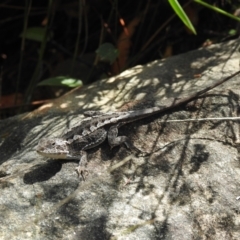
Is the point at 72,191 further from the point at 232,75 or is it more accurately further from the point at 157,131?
the point at 232,75

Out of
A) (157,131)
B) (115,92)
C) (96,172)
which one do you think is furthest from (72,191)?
(115,92)

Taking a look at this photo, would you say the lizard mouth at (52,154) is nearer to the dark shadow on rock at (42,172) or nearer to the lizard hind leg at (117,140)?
the dark shadow on rock at (42,172)

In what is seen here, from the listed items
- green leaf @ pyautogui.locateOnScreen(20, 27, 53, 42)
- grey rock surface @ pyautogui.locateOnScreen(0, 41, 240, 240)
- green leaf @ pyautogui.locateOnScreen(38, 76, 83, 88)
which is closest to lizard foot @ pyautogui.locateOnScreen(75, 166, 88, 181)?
grey rock surface @ pyautogui.locateOnScreen(0, 41, 240, 240)

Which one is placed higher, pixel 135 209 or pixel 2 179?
pixel 2 179

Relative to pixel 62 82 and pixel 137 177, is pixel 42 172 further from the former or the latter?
pixel 62 82

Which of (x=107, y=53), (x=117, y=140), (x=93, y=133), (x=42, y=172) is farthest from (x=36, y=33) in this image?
(x=42, y=172)

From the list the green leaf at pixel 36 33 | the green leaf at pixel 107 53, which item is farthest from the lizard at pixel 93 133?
the green leaf at pixel 36 33

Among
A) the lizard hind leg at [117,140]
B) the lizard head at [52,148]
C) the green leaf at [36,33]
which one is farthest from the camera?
the green leaf at [36,33]

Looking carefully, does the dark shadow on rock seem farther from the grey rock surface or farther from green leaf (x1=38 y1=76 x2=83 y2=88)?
green leaf (x1=38 y1=76 x2=83 y2=88)
